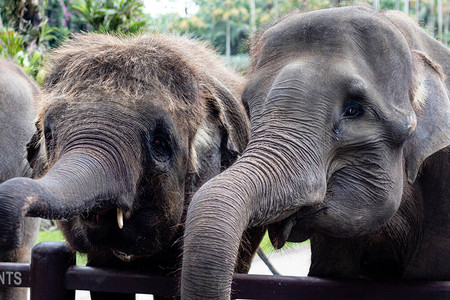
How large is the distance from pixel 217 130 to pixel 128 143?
0.87 m

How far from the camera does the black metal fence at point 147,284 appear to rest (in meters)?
3.40

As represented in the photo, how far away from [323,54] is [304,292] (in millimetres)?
1101

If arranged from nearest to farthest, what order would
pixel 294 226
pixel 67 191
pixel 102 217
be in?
pixel 67 191
pixel 294 226
pixel 102 217

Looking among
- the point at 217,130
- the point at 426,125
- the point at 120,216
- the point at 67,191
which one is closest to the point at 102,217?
the point at 120,216

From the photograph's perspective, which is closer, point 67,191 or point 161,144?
point 67,191

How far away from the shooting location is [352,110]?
3.31 metres

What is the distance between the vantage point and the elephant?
11.3 ft

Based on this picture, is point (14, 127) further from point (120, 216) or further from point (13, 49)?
point (13, 49)

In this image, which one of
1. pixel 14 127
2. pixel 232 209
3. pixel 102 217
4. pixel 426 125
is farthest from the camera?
pixel 14 127

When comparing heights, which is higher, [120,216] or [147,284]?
[120,216]

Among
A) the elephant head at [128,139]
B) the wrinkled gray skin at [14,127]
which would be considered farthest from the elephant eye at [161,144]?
the wrinkled gray skin at [14,127]

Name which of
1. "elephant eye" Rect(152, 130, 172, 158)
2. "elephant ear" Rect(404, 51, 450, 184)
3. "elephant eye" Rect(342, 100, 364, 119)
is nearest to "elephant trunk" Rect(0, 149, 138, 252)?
"elephant eye" Rect(152, 130, 172, 158)

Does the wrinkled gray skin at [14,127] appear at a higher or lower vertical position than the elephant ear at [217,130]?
lower

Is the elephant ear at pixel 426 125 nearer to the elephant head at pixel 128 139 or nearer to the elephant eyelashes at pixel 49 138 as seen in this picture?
the elephant head at pixel 128 139
